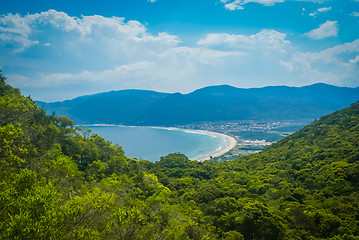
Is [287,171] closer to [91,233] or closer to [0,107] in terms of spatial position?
[91,233]

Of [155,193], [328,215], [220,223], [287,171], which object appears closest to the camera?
[328,215]

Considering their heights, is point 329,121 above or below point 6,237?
above

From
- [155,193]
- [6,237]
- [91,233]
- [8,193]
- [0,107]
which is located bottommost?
[155,193]

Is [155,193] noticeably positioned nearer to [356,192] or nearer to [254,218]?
[254,218]

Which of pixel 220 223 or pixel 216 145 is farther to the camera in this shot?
pixel 216 145

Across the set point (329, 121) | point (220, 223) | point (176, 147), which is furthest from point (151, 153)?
point (220, 223)

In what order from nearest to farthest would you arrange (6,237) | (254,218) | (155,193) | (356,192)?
(6,237), (254,218), (356,192), (155,193)
